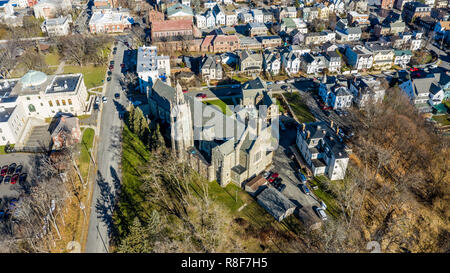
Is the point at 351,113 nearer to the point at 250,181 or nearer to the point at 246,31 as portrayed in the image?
the point at 250,181

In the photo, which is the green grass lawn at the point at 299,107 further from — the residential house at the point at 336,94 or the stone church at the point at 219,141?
the stone church at the point at 219,141

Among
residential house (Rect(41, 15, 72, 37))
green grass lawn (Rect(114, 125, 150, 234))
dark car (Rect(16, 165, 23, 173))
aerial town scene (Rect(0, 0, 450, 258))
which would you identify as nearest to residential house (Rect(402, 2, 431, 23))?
aerial town scene (Rect(0, 0, 450, 258))

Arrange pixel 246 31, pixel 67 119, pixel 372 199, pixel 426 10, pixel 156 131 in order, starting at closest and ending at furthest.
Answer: pixel 372 199
pixel 156 131
pixel 67 119
pixel 246 31
pixel 426 10

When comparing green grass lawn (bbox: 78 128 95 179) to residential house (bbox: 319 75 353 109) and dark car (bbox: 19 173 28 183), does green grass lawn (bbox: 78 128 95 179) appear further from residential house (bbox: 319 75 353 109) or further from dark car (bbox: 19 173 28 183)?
residential house (bbox: 319 75 353 109)

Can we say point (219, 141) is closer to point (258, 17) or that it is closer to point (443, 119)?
point (443, 119)

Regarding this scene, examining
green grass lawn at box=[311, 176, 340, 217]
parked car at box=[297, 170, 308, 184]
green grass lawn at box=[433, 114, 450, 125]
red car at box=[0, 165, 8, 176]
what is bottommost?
green grass lawn at box=[311, 176, 340, 217]

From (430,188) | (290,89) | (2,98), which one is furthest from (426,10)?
(2,98)
